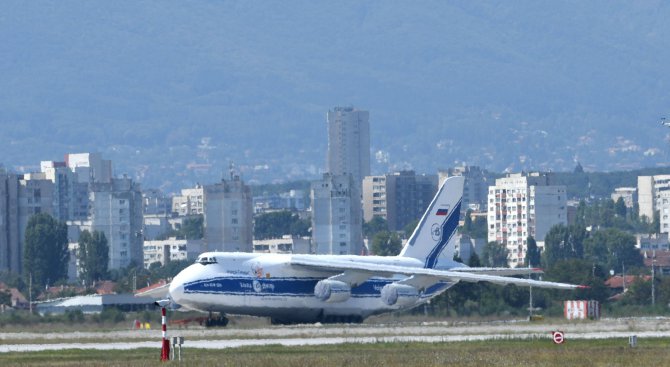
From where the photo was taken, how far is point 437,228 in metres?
75.6

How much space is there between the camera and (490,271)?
239 ft

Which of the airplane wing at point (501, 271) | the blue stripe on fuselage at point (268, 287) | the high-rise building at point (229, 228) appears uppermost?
the high-rise building at point (229, 228)

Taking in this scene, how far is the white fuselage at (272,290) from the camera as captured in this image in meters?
67.8

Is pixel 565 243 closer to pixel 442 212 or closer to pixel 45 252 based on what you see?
pixel 45 252

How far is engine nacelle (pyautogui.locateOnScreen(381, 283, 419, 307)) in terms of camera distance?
234 feet

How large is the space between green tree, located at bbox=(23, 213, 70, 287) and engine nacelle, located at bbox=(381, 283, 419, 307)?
81528mm

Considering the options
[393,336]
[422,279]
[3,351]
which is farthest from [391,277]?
[3,351]

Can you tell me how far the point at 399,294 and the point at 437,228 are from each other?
5.11 metres

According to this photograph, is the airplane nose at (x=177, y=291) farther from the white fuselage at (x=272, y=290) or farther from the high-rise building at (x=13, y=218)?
the high-rise building at (x=13, y=218)

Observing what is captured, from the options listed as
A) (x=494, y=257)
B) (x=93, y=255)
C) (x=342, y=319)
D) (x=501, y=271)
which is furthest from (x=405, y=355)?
(x=494, y=257)

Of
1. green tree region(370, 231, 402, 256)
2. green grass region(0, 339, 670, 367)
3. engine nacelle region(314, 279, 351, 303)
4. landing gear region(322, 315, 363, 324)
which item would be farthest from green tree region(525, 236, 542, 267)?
green grass region(0, 339, 670, 367)

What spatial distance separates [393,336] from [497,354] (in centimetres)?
1264

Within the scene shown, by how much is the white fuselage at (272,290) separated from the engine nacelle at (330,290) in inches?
15.9

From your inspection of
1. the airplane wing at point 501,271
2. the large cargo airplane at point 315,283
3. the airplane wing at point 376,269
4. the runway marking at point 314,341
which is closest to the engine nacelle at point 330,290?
the large cargo airplane at point 315,283
